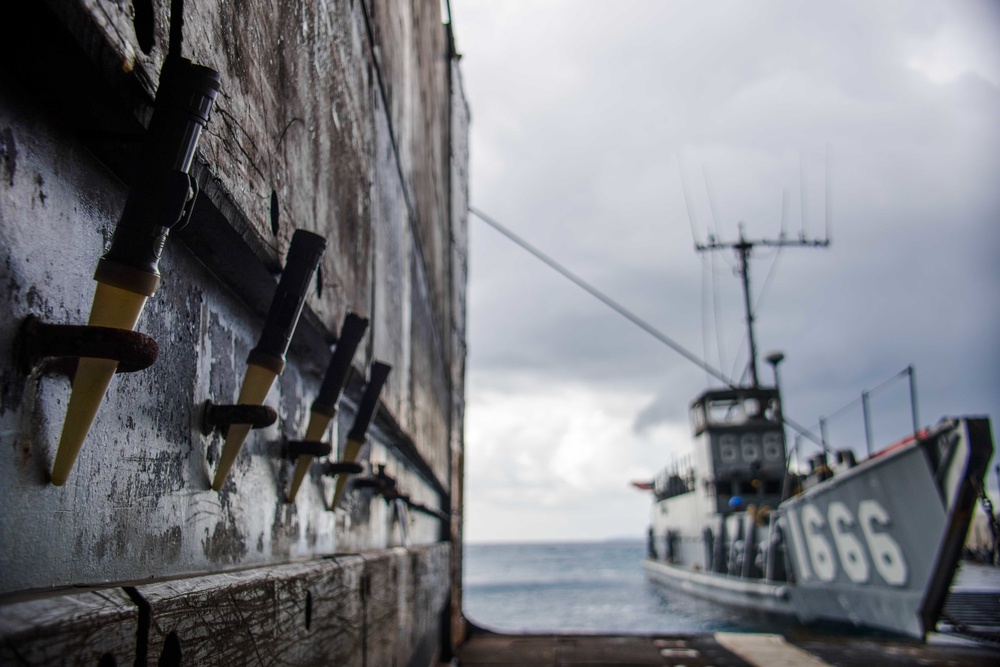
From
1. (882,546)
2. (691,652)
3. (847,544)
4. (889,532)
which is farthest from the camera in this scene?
(847,544)

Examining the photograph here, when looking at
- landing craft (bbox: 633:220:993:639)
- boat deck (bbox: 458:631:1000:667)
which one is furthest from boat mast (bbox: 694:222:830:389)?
boat deck (bbox: 458:631:1000:667)

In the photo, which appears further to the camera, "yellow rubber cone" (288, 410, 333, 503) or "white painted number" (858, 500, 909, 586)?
"white painted number" (858, 500, 909, 586)

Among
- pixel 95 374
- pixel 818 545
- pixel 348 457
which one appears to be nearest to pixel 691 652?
pixel 348 457

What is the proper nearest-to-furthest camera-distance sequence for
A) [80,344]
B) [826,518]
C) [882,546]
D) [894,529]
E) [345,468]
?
[80,344]
[345,468]
[894,529]
[882,546]
[826,518]

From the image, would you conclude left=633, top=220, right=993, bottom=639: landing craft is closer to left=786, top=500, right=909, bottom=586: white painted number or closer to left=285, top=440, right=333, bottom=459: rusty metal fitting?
left=786, top=500, right=909, bottom=586: white painted number

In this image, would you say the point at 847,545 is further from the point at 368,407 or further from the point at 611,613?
the point at 611,613

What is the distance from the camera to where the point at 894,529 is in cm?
925

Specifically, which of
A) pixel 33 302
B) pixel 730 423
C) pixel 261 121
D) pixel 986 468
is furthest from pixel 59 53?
pixel 730 423

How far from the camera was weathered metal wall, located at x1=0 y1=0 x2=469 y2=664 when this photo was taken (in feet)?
2.04

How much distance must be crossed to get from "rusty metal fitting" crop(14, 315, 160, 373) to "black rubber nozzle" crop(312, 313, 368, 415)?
0.65 m

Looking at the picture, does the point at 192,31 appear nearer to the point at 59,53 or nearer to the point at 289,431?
the point at 59,53

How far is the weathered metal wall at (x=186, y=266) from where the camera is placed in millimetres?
621

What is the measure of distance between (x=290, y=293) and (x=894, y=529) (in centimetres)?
1023

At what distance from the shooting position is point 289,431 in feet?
4.81
